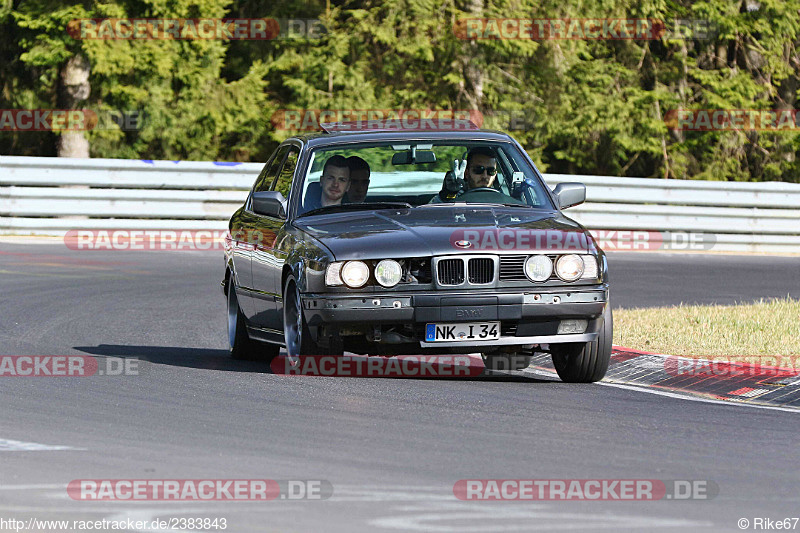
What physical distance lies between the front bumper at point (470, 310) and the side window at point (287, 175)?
1769 millimetres

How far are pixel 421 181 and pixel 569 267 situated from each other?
174cm

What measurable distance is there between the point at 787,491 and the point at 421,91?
26.8 meters

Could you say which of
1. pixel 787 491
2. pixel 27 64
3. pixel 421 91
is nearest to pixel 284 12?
pixel 421 91

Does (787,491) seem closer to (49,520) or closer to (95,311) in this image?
(49,520)

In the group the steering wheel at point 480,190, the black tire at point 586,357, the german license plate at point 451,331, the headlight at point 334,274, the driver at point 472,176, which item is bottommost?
the black tire at point 586,357

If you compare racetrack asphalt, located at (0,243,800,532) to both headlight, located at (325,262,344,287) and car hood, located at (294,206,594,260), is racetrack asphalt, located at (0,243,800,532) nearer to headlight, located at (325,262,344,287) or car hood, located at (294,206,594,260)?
headlight, located at (325,262,344,287)

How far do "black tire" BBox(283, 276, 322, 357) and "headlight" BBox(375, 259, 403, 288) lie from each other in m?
0.59

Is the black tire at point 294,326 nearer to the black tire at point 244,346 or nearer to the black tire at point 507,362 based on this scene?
the black tire at point 244,346

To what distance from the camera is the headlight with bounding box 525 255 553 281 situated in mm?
9086

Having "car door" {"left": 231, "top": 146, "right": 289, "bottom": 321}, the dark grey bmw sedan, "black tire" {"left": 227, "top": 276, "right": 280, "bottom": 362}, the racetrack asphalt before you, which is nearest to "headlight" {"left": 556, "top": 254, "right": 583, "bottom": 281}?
the dark grey bmw sedan

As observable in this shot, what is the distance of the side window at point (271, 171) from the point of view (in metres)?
11.6

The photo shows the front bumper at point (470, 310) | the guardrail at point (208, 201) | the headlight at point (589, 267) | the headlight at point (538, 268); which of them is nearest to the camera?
the front bumper at point (470, 310)

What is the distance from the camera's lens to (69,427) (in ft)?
25.1

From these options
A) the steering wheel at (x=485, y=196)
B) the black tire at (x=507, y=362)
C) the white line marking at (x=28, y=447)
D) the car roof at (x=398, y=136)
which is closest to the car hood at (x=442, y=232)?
the steering wheel at (x=485, y=196)
